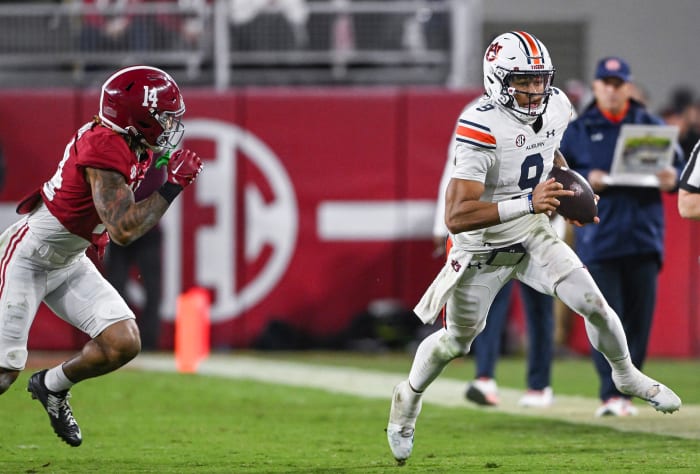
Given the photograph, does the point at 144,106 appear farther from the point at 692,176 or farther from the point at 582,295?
the point at 692,176

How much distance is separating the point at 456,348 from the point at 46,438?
2.53 m

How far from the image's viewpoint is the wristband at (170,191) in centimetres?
573

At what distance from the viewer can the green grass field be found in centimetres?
606

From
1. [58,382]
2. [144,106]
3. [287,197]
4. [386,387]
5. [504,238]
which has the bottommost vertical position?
[386,387]

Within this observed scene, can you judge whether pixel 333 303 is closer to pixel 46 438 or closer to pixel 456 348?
pixel 46 438

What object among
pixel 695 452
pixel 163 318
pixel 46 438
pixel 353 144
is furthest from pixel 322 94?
pixel 695 452

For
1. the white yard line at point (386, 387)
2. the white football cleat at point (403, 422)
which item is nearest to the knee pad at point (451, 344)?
the white football cleat at point (403, 422)

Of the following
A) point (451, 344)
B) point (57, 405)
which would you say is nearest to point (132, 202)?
point (57, 405)

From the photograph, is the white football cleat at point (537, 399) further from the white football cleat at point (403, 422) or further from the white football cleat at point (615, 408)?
the white football cleat at point (403, 422)

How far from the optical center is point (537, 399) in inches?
333

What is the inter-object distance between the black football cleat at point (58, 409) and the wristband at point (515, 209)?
2.35 m

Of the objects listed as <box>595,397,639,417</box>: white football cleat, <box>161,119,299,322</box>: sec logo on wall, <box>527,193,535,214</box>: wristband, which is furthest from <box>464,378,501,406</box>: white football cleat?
<box>161,119,299,322</box>: sec logo on wall

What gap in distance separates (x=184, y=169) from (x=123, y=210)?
1.09 feet

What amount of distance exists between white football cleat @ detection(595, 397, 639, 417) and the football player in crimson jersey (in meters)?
3.21
